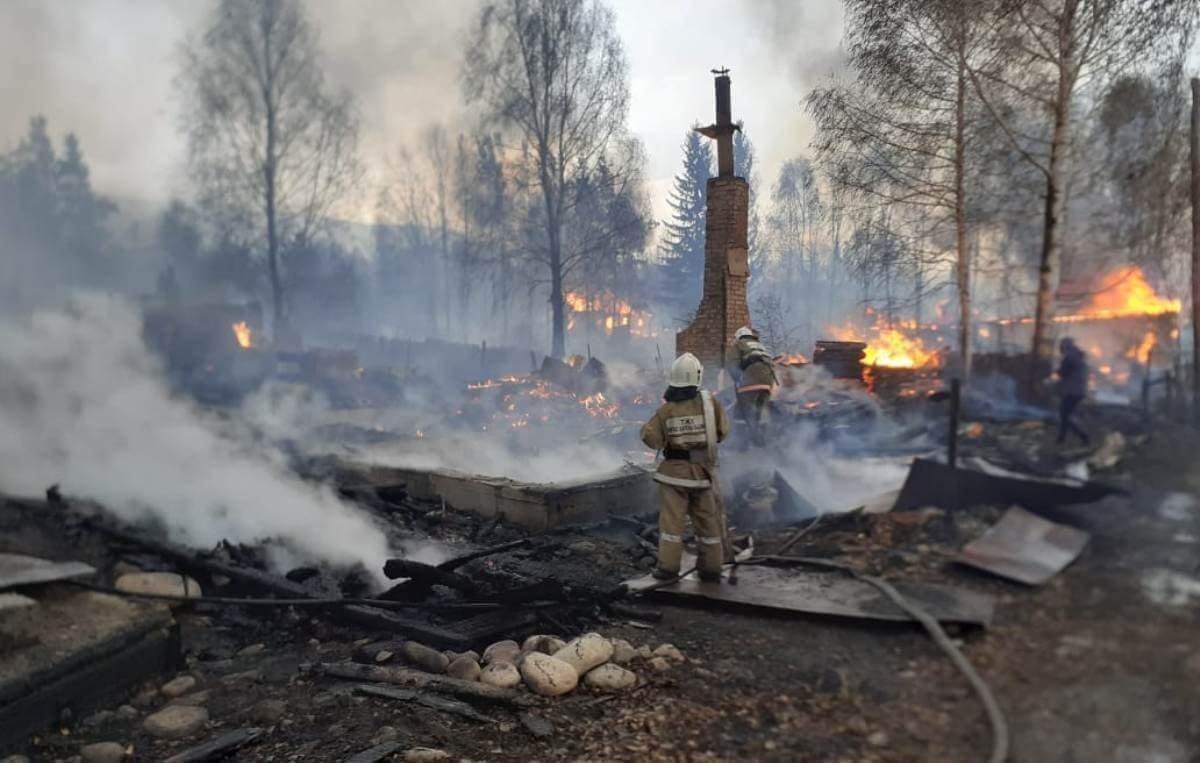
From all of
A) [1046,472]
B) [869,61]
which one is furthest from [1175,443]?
[869,61]

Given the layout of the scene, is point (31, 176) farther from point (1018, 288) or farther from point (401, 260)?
point (1018, 288)

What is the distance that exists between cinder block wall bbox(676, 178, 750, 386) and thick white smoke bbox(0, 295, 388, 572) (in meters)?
7.51

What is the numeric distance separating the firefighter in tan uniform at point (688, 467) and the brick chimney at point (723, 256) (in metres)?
7.38

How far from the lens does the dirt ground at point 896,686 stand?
3.55m

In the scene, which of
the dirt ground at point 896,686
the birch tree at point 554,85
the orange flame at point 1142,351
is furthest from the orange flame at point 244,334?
the orange flame at point 1142,351

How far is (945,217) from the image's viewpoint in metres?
10.9

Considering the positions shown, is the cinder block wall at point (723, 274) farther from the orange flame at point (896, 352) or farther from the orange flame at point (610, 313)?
the orange flame at point (610, 313)

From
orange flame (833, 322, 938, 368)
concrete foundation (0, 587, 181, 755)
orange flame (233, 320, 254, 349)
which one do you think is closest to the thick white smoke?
concrete foundation (0, 587, 181, 755)

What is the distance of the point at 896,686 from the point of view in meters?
4.13

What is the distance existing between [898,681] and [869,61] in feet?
32.2

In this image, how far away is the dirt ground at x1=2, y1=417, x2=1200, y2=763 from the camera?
140 inches

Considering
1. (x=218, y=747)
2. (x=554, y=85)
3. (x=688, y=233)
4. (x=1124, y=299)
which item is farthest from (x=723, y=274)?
(x=688, y=233)

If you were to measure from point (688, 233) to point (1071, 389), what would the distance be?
37717 millimetres

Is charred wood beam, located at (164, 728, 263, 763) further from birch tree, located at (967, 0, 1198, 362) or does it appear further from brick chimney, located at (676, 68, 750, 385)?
brick chimney, located at (676, 68, 750, 385)
